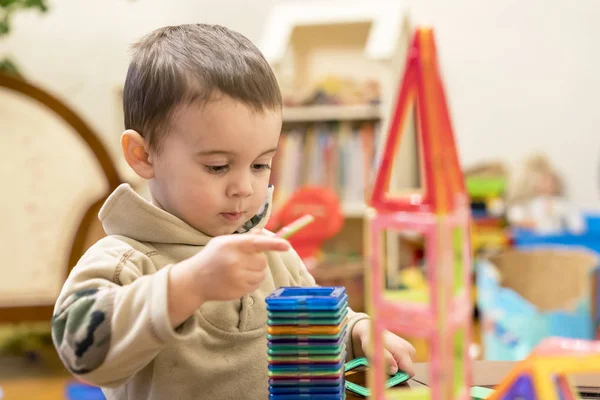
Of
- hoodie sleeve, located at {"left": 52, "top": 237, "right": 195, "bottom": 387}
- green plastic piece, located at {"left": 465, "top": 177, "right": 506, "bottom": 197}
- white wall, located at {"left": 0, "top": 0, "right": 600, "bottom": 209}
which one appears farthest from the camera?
white wall, located at {"left": 0, "top": 0, "right": 600, "bottom": 209}

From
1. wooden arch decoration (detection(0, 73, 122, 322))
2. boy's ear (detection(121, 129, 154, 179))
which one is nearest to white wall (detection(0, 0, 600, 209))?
wooden arch decoration (detection(0, 73, 122, 322))

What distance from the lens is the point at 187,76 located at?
635mm

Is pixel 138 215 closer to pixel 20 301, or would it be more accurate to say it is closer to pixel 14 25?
pixel 20 301

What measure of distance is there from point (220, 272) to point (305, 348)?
91 mm

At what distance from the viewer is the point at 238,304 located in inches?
27.8

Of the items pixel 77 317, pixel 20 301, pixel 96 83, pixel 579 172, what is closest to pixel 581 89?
pixel 579 172

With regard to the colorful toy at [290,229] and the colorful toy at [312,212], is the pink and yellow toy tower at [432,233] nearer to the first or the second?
the colorful toy at [290,229]

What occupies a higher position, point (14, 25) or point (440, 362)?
point (14, 25)

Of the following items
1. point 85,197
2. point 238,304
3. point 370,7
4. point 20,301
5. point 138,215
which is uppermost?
point 370,7

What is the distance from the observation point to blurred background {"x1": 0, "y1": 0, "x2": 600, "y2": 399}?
7.23 ft

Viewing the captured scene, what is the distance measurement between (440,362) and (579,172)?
10.1 feet

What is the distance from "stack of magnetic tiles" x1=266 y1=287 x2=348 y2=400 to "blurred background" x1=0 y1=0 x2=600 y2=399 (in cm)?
143

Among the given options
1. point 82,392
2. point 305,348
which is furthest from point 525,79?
point 305,348

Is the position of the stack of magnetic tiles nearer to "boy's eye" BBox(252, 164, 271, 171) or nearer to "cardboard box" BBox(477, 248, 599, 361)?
"boy's eye" BBox(252, 164, 271, 171)
